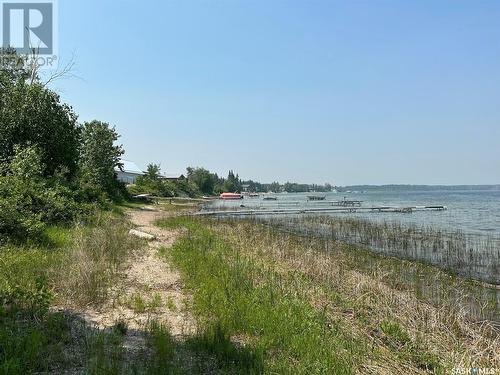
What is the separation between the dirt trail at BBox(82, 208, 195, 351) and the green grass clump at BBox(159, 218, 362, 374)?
348mm

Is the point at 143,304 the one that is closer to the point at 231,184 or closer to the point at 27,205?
the point at 27,205

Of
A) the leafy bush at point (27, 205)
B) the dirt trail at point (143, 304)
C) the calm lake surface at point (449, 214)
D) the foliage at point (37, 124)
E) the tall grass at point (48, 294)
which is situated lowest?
the calm lake surface at point (449, 214)

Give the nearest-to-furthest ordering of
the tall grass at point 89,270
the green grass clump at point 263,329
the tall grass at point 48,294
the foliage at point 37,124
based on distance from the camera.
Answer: the tall grass at point 48,294, the green grass clump at point 263,329, the tall grass at point 89,270, the foliage at point 37,124

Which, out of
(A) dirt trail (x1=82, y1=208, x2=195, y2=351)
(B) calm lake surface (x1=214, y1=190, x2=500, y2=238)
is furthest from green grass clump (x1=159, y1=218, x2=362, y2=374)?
(B) calm lake surface (x1=214, y1=190, x2=500, y2=238)

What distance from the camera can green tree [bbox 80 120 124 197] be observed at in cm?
4359

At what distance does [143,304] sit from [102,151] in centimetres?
4116

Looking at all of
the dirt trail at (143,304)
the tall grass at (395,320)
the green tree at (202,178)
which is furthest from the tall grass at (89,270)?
the green tree at (202,178)

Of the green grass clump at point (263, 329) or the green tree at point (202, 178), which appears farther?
the green tree at point (202, 178)

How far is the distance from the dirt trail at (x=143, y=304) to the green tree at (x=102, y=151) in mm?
34317

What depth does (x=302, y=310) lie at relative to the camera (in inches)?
281

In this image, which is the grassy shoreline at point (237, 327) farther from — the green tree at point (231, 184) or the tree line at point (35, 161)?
the green tree at point (231, 184)

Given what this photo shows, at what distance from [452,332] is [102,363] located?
5.80m

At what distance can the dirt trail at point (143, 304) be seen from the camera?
635 cm

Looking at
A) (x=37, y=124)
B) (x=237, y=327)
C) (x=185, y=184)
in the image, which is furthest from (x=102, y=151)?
(x=185, y=184)
